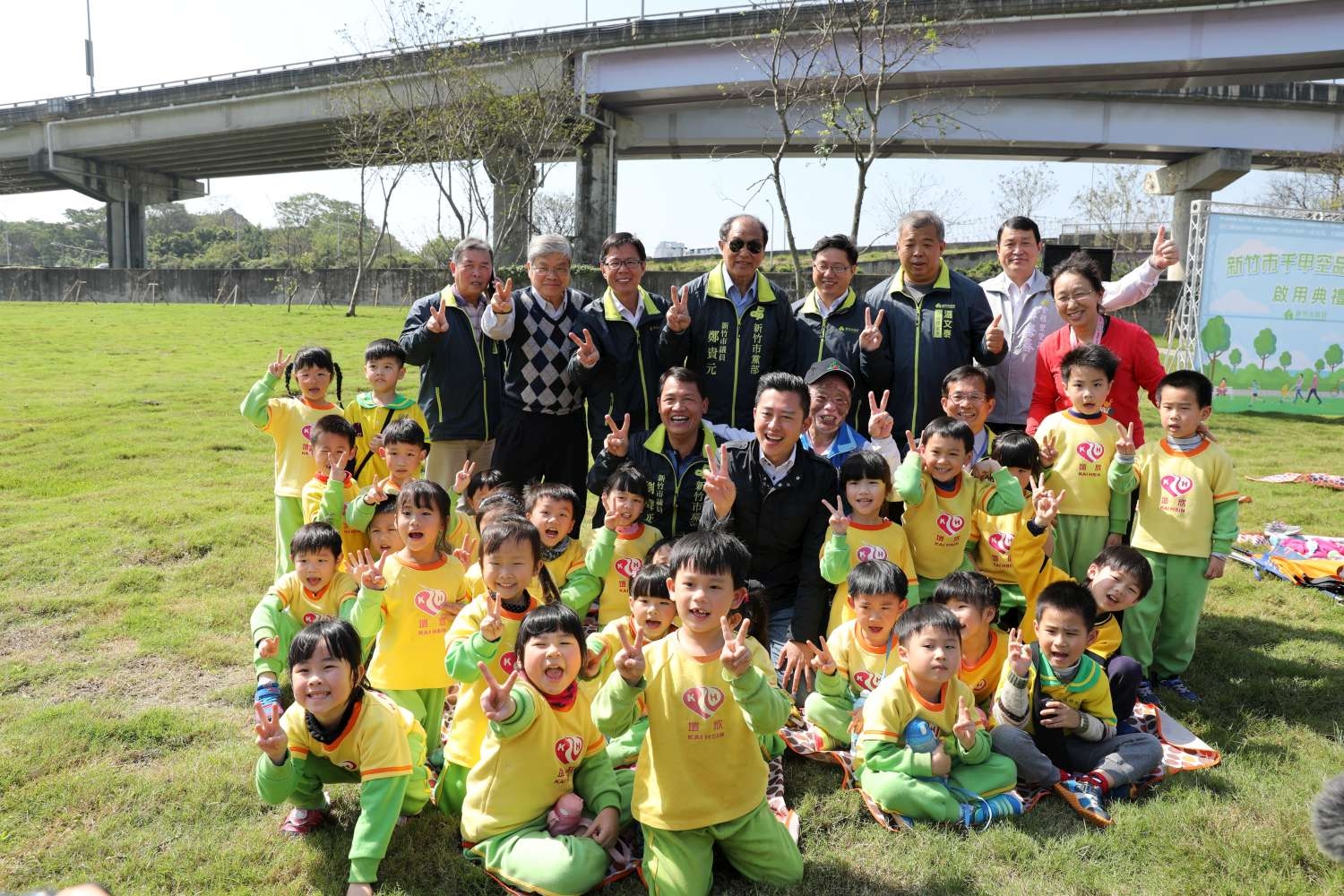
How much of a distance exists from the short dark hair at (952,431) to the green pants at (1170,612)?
1.28 meters

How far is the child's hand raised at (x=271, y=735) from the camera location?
9.71 ft

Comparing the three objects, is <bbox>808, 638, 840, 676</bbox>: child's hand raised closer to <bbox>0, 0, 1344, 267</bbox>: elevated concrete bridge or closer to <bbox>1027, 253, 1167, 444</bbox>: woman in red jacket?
<bbox>1027, 253, 1167, 444</bbox>: woman in red jacket

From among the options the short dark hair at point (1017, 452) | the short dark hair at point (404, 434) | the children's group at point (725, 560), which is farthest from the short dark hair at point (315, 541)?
the short dark hair at point (1017, 452)

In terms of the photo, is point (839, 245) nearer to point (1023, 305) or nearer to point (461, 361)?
point (1023, 305)

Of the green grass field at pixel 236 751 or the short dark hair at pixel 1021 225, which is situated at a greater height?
the short dark hair at pixel 1021 225

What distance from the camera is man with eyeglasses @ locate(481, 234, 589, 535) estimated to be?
17.5 feet

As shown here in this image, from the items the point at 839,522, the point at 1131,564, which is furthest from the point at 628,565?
the point at 1131,564

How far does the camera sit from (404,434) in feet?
16.2

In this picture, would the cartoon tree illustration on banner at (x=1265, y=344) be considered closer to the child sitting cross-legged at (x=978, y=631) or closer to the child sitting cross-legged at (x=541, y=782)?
the child sitting cross-legged at (x=978, y=631)

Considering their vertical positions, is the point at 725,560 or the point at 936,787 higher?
the point at 725,560

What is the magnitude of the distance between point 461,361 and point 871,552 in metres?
2.85

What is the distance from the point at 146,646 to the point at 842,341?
441cm

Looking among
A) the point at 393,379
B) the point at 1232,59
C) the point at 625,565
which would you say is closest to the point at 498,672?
the point at 625,565

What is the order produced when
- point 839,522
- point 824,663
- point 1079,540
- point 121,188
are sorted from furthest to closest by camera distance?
point 121,188 < point 1079,540 < point 839,522 < point 824,663
